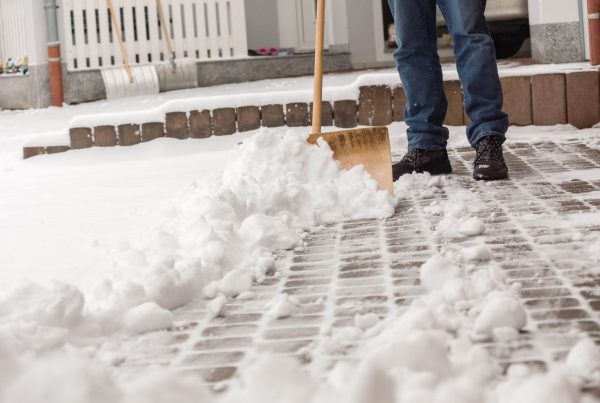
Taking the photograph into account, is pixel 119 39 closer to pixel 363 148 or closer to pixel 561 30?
pixel 561 30

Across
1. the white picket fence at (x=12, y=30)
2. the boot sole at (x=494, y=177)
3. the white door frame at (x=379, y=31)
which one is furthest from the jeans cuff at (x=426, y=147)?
the white picket fence at (x=12, y=30)

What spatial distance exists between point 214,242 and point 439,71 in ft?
5.35

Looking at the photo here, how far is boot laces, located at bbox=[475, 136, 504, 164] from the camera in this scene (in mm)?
3211

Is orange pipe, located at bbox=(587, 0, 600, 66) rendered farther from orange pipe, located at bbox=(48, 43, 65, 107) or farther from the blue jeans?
orange pipe, located at bbox=(48, 43, 65, 107)

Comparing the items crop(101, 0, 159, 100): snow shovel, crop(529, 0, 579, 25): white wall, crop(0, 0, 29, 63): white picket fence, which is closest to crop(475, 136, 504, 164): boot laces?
crop(529, 0, 579, 25): white wall

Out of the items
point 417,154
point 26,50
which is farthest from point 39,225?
point 26,50

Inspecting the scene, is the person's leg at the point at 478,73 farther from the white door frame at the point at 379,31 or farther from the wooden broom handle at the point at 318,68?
the white door frame at the point at 379,31

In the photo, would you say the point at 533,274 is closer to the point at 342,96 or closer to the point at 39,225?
the point at 39,225

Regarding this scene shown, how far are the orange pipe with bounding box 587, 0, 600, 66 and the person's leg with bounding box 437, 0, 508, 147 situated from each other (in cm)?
226

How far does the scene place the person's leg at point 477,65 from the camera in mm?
3271

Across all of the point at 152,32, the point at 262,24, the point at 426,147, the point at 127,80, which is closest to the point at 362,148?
the point at 426,147

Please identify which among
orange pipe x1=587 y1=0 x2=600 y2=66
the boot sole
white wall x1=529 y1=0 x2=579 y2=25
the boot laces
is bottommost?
the boot sole

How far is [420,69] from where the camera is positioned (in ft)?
11.4

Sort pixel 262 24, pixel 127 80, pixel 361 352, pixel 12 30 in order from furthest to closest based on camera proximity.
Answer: pixel 262 24
pixel 12 30
pixel 127 80
pixel 361 352
